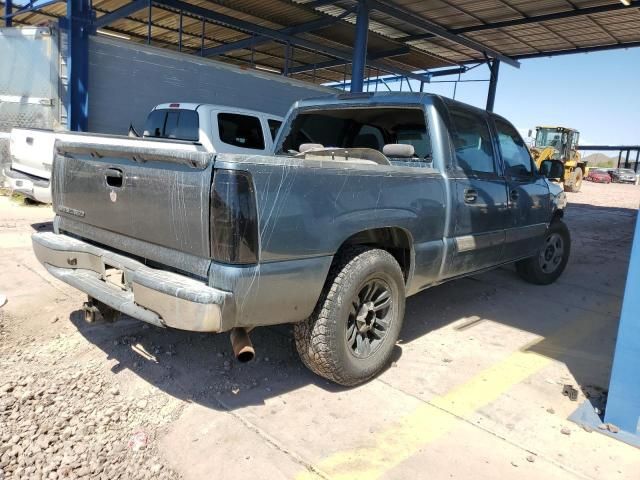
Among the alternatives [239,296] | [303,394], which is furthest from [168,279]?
[303,394]

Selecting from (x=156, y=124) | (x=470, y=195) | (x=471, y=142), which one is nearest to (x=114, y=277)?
(x=470, y=195)

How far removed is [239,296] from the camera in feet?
8.02

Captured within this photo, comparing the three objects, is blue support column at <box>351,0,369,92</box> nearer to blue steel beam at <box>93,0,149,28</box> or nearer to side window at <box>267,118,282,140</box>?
side window at <box>267,118,282,140</box>

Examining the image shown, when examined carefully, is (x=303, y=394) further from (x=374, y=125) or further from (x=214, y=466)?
(x=374, y=125)

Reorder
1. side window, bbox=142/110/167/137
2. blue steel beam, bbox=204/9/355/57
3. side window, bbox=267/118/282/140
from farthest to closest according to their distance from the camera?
blue steel beam, bbox=204/9/355/57
side window, bbox=267/118/282/140
side window, bbox=142/110/167/137

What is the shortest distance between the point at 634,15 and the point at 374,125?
420 inches

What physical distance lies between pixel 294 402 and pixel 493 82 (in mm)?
16465

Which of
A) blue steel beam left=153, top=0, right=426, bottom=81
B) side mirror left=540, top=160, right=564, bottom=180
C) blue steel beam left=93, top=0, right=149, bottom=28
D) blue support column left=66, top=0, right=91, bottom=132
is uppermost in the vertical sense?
blue steel beam left=153, top=0, right=426, bottom=81

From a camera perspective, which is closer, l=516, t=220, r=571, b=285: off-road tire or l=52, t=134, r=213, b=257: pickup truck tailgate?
l=52, t=134, r=213, b=257: pickup truck tailgate

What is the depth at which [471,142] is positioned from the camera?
4285mm

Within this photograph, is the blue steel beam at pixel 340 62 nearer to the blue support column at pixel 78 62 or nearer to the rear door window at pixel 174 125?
the blue support column at pixel 78 62

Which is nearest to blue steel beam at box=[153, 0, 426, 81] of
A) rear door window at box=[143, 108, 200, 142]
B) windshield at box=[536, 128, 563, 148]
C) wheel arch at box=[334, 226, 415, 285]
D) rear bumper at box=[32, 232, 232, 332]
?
rear door window at box=[143, 108, 200, 142]

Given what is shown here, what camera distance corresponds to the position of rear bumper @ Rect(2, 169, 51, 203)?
6582 mm

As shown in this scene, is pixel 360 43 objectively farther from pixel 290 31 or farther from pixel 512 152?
pixel 512 152
